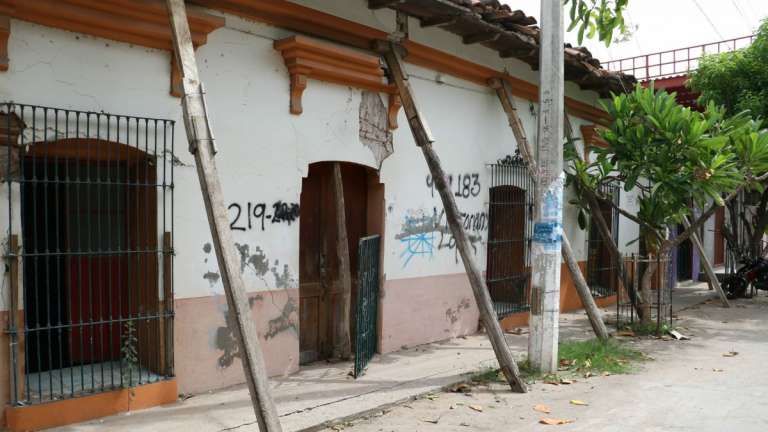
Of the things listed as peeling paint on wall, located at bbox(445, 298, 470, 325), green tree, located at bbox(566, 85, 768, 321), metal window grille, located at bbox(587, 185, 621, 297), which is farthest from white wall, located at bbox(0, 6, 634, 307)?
metal window grille, located at bbox(587, 185, 621, 297)

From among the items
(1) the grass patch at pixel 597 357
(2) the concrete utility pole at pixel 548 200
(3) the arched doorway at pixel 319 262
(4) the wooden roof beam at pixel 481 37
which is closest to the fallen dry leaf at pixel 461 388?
(2) the concrete utility pole at pixel 548 200

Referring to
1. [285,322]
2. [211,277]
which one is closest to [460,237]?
[285,322]

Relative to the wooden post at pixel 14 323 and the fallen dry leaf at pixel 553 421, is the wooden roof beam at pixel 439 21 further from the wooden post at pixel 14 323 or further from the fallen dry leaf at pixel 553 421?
the wooden post at pixel 14 323

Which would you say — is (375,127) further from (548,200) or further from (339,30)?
(548,200)

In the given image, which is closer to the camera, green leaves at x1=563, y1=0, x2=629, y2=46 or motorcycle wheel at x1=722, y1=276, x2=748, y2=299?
green leaves at x1=563, y1=0, x2=629, y2=46

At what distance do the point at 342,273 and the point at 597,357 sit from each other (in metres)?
2.81

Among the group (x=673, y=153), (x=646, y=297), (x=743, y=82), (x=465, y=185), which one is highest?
(x=743, y=82)

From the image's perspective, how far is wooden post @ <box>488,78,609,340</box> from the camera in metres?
7.61

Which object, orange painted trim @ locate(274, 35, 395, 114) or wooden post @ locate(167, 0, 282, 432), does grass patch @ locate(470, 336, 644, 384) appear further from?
orange painted trim @ locate(274, 35, 395, 114)

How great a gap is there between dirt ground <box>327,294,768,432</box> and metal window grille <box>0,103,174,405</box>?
1785 mm

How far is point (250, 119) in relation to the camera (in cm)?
588

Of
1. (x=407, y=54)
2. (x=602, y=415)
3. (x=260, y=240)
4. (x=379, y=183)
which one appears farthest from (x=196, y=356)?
(x=407, y=54)

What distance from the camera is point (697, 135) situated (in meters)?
7.58

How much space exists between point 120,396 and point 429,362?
3177 millimetres
